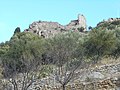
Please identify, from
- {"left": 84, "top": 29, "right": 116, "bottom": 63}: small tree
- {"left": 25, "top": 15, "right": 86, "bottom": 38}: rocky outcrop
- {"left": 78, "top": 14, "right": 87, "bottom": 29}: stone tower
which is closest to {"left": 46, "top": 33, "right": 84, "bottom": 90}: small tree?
{"left": 84, "top": 29, "right": 116, "bottom": 63}: small tree

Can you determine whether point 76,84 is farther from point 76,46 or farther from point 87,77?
point 76,46

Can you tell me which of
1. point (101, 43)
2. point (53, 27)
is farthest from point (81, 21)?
point (101, 43)

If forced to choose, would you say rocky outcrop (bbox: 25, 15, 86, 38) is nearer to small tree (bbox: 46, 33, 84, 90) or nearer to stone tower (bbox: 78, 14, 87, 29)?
stone tower (bbox: 78, 14, 87, 29)

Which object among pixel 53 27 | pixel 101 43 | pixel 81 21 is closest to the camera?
pixel 101 43

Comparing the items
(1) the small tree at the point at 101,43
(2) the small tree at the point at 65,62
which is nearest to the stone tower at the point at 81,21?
(1) the small tree at the point at 101,43

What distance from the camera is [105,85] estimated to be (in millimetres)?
18422

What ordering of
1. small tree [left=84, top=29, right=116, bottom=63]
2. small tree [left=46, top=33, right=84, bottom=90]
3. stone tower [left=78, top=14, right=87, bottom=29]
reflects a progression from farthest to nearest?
1. stone tower [left=78, top=14, right=87, bottom=29]
2. small tree [left=84, top=29, right=116, bottom=63]
3. small tree [left=46, top=33, right=84, bottom=90]

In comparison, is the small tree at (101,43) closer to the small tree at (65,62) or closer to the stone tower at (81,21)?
the small tree at (65,62)

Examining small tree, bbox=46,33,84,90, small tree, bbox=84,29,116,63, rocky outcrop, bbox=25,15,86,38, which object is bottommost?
small tree, bbox=46,33,84,90

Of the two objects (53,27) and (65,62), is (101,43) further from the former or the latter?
(53,27)

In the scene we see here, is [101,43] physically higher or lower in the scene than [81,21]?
lower

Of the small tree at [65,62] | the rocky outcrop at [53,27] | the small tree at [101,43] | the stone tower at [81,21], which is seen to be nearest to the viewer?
the small tree at [65,62]

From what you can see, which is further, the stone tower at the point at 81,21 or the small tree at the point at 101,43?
the stone tower at the point at 81,21

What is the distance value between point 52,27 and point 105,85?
61175 millimetres
